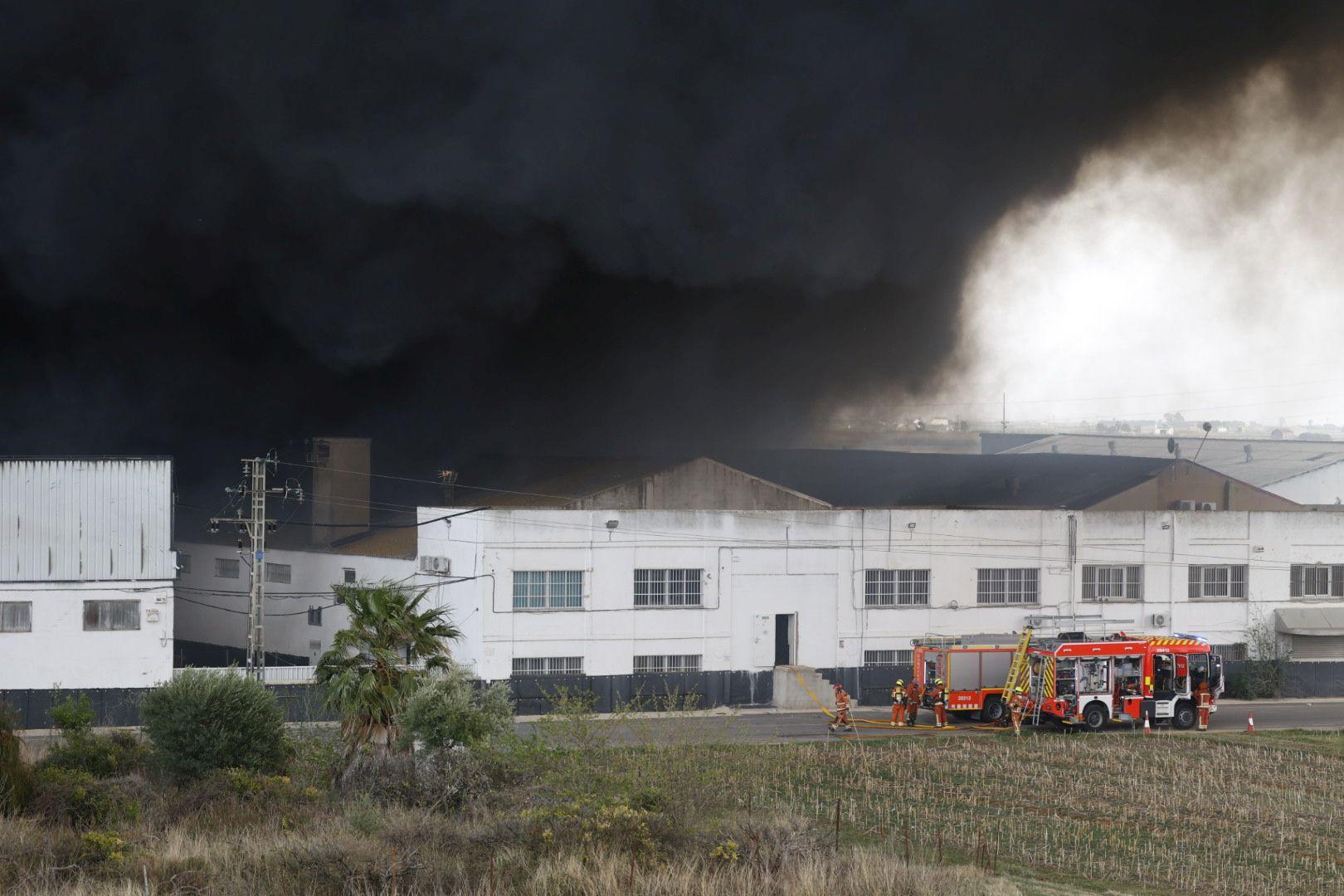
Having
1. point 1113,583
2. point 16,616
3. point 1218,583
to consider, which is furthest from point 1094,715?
point 16,616

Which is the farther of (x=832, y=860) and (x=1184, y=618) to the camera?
(x=1184, y=618)

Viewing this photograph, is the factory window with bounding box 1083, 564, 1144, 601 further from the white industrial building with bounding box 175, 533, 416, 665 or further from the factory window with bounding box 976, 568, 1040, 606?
the white industrial building with bounding box 175, 533, 416, 665

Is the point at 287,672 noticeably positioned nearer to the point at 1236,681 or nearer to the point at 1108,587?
the point at 1108,587

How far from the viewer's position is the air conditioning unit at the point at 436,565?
4019 cm

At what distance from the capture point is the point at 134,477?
3931cm

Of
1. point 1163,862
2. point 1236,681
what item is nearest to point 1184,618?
point 1236,681

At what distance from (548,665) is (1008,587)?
14256 millimetres

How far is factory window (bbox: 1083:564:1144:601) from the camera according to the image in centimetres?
4450

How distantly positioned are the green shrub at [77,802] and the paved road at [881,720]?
41.8 feet

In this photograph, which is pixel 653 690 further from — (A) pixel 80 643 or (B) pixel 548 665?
(A) pixel 80 643

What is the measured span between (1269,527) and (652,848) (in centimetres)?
3558

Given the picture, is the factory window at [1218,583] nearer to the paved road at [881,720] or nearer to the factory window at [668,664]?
the paved road at [881,720]

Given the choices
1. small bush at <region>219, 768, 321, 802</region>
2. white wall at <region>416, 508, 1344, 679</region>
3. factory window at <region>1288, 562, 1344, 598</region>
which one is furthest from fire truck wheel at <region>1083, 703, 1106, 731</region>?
small bush at <region>219, 768, 321, 802</region>

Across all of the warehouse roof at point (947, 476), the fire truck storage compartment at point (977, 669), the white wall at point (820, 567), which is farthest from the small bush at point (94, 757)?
the warehouse roof at point (947, 476)
